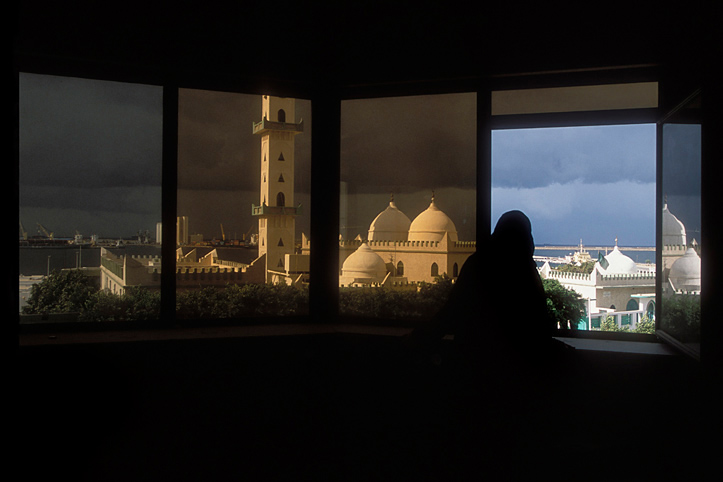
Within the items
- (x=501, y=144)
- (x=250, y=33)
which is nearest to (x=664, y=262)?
(x=501, y=144)

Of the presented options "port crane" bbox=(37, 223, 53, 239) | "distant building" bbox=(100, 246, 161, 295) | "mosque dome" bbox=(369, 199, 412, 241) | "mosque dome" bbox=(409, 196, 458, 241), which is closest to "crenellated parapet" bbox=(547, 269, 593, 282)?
"mosque dome" bbox=(409, 196, 458, 241)

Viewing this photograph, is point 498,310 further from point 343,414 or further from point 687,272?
point 343,414

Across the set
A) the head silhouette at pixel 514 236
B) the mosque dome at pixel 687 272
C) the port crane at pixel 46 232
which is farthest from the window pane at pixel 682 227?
the port crane at pixel 46 232

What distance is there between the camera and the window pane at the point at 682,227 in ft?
8.90

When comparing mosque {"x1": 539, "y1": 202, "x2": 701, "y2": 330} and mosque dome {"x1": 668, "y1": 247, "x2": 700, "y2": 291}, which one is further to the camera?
mosque {"x1": 539, "y1": 202, "x2": 701, "y2": 330}

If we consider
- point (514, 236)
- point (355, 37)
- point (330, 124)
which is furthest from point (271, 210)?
point (514, 236)

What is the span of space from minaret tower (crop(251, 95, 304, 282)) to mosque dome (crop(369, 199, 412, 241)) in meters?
0.55

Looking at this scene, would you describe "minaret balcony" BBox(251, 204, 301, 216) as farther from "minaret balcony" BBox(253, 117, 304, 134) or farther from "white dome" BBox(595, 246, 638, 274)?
"white dome" BBox(595, 246, 638, 274)

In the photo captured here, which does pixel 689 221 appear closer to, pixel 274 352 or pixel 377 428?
pixel 377 428

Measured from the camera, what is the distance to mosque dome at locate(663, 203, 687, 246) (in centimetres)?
288

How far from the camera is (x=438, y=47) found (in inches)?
129

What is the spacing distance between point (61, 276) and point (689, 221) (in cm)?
362

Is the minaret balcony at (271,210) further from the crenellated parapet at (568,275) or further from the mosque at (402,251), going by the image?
the crenellated parapet at (568,275)

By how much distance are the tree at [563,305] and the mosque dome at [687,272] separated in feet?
1.77
